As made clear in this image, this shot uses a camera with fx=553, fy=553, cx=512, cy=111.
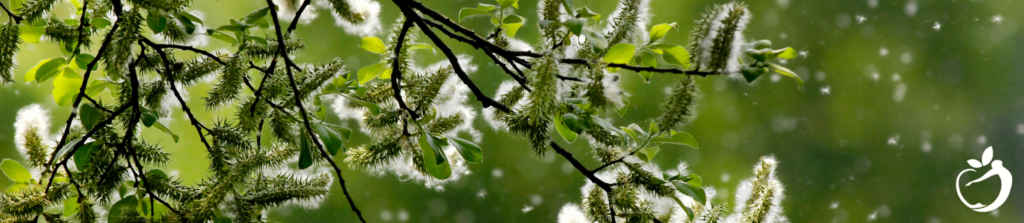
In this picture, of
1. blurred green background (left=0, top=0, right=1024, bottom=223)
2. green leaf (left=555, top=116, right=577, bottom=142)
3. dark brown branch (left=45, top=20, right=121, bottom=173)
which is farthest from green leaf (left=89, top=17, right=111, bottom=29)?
blurred green background (left=0, top=0, right=1024, bottom=223)

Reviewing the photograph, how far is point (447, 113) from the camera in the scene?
1.62ft

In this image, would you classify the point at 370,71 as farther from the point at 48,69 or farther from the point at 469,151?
the point at 48,69

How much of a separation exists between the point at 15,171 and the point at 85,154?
95 millimetres

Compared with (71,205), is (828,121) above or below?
above

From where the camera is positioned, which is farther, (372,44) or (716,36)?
(372,44)

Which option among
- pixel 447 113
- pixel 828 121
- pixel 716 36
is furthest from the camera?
pixel 828 121

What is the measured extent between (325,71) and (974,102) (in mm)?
1291

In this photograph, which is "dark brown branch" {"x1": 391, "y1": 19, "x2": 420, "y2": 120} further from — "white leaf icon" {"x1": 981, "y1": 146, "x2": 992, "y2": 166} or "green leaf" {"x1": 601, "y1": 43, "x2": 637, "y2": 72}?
"white leaf icon" {"x1": 981, "y1": 146, "x2": 992, "y2": 166}

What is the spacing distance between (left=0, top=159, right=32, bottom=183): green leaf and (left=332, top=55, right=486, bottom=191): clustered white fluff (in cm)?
19

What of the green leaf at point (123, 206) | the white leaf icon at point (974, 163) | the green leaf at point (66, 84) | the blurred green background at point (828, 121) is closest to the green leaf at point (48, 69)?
the green leaf at point (66, 84)

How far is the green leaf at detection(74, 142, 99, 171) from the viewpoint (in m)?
0.27

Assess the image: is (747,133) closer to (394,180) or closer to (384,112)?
(394,180)

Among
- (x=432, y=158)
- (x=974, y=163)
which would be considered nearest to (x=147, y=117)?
(x=432, y=158)

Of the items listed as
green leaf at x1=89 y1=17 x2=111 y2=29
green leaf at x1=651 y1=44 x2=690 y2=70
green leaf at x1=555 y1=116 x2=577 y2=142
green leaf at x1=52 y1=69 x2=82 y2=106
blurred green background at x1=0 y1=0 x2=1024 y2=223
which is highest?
blurred green background at x1=0 y1=0 x2=1024 y2=223
